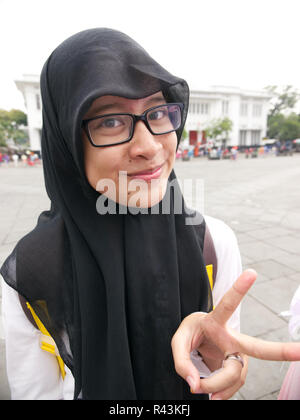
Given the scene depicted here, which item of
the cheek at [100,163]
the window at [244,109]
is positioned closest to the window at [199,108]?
the window at [244,109]

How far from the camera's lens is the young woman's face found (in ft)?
2.39

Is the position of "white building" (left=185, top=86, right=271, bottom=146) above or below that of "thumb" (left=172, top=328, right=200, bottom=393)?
above

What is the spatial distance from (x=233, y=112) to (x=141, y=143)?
42215mm

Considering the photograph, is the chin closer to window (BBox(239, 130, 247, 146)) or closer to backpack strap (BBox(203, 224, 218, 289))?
backpack strap (BBox(203, 224, 218, 289))

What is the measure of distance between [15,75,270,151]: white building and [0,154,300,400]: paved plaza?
31.2 meters

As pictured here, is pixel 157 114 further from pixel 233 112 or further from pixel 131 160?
pixel 233 112

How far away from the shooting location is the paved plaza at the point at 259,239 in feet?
6.06

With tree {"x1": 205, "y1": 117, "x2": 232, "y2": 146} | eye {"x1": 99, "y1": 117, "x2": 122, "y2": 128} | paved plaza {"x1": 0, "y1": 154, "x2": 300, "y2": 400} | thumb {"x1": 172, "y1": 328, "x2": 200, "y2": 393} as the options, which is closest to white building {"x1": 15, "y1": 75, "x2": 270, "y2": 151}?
tree {"x1": 205, "y1": 117, "x2": 232, "y2": 146}

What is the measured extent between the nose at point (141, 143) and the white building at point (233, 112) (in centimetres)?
3694

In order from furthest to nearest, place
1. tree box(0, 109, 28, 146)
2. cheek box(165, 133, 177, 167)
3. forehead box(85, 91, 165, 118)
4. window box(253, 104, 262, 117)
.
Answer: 1. window box(253, 104, 262, 117)
2. tree box(0, 109, 28, 146)
3. cheek box(165, 133, 177, 167)
4. forehead box(85, 91, 165, 118)

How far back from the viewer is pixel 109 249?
2.80 feet

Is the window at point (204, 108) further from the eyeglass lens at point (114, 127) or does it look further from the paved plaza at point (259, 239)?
the eyeglass lens at point (114, 127)
